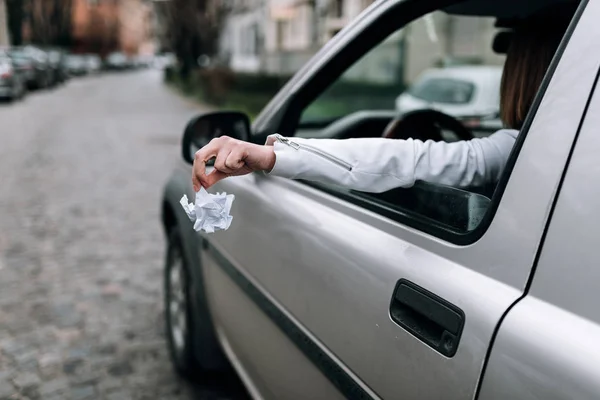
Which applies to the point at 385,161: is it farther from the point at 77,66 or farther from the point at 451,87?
the point at 77,66

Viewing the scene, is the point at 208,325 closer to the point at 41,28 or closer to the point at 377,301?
the point at 377,301

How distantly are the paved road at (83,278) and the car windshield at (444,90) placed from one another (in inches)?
136

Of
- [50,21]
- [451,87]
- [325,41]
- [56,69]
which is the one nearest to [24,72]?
[56,69]

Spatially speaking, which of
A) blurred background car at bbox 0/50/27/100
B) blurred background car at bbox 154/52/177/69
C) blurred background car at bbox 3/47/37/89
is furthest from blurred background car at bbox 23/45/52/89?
blurred background car at bbox 154/52/177/69

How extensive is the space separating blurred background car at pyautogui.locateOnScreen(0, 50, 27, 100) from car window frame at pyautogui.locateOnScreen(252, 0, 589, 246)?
19.7 metres

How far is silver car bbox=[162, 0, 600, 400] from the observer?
1148 millimetres

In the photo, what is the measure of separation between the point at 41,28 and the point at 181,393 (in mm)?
62294

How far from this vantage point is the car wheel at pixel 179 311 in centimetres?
319

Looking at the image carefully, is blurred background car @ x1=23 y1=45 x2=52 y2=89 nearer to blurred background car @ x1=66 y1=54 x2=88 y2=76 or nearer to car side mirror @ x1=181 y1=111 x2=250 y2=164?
blurred background car @ x1=66 y1=54 x2=88 y2=76

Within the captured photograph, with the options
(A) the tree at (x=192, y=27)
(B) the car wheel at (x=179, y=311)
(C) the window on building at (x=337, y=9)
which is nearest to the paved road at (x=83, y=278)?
(B) the car wheel at (x=179, y=311)

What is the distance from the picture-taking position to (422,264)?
1469mm

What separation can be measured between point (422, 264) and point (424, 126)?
1160 millimetres

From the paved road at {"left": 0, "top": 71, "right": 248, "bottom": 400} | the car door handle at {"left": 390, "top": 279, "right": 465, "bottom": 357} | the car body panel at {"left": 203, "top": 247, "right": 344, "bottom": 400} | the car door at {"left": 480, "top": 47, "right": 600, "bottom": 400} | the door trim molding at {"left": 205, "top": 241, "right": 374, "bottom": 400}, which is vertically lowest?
the paved road at {"left": 0, "top": 71, "right": 248, "bottom": 400}

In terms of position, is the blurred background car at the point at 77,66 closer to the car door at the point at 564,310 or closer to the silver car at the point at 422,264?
the silver car at the point at 422,264
